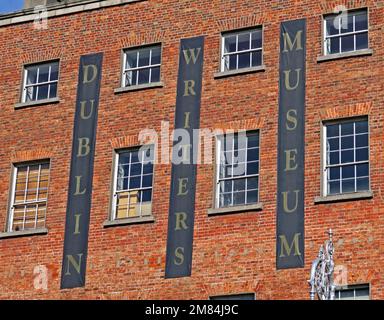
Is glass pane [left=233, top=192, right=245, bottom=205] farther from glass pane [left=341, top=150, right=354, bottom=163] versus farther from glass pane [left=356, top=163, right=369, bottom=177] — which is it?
glass pane [left=356, top=163, right=369, bottom=177]

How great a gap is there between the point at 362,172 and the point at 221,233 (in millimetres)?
3891

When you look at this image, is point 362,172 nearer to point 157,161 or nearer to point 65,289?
point 157,161

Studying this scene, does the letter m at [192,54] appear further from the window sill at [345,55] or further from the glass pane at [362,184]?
the glass pane at [362,184]

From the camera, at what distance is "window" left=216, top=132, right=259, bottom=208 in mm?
31297

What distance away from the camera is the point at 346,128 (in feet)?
101

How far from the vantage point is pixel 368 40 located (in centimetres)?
3144

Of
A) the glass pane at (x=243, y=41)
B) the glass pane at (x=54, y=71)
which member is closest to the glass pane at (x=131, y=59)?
the glass pane at (x=54, y=71)

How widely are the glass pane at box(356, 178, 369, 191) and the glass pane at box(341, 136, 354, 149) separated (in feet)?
3.09

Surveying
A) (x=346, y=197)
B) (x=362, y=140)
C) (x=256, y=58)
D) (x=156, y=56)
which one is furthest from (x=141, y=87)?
(x=346, y=197)

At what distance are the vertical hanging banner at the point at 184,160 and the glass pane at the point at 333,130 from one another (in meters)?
3.59

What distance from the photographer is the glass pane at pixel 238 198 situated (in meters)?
31.3

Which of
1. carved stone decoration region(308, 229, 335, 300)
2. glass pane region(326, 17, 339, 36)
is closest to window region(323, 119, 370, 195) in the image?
glass pane region(326, 17, 339, 36)

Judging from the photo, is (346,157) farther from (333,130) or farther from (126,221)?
(126,221)

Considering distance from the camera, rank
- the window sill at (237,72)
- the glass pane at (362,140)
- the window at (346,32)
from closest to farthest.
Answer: the glass pane at (362,140) < the window at (346,32) < the window sill at (237,72)
